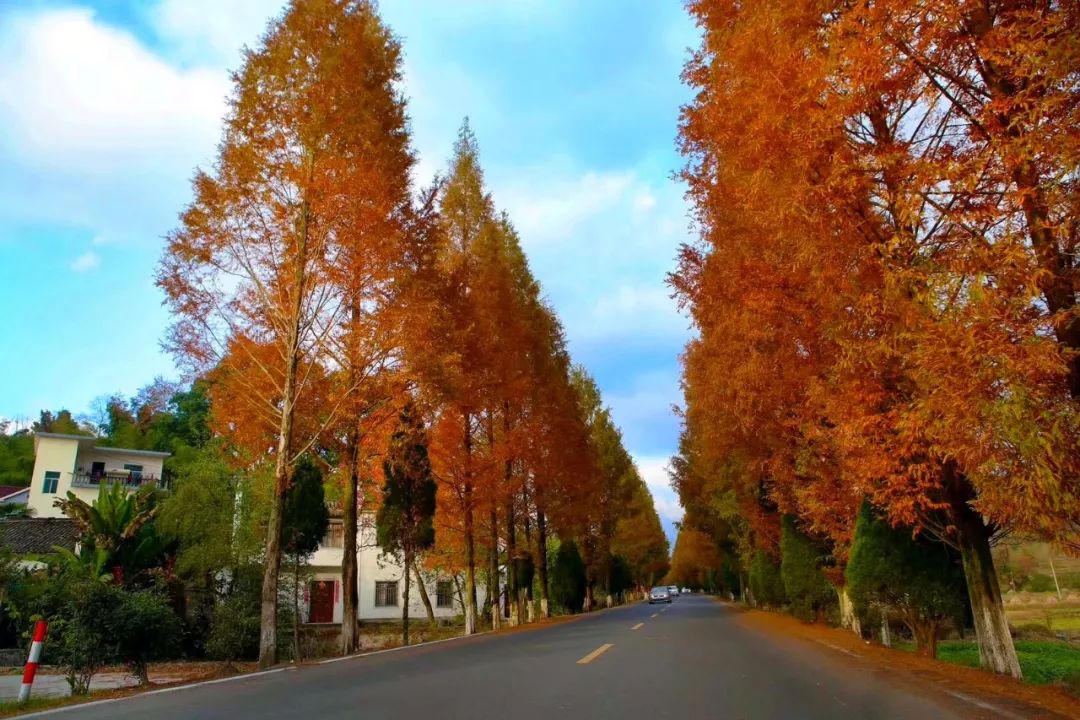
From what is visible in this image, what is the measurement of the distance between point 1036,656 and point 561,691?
52.9 feet

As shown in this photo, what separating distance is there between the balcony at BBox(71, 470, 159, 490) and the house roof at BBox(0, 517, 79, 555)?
9.95 m

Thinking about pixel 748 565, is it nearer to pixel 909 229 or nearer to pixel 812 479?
pixel 812 479

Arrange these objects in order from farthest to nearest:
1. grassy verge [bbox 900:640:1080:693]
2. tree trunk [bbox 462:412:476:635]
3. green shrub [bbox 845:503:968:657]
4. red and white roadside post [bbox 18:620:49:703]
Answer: tree trunk [bbox 462:412:476:635] → grassy verge [bbox 900:640:1080:693] → green shrub [bbox 845:503:968:657] → red and white roadside post [bbox 18:620:49:703]

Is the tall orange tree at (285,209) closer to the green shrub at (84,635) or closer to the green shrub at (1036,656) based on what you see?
the green shrub at (84,635)

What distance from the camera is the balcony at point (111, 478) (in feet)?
119

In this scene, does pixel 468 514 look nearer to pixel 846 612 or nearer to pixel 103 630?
pixel 846 612

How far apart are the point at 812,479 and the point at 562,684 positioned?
10.1m

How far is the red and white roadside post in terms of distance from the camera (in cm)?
715

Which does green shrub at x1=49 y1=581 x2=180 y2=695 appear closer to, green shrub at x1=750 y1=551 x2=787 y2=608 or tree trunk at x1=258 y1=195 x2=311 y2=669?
A: tree trunk at x1=258 y1=195 x2=311 y2=669

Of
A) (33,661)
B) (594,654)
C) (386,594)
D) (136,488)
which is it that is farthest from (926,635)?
(136,488)

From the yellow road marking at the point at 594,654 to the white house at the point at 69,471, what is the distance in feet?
102

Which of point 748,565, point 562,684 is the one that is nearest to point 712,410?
point 562,684

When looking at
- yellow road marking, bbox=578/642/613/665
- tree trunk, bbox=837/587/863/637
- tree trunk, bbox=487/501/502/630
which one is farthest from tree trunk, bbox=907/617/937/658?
tree trunk, bbox=487/501/502/630

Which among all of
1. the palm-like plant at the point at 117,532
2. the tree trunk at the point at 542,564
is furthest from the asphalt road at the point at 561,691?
the tree trunk at the point at 542,564
